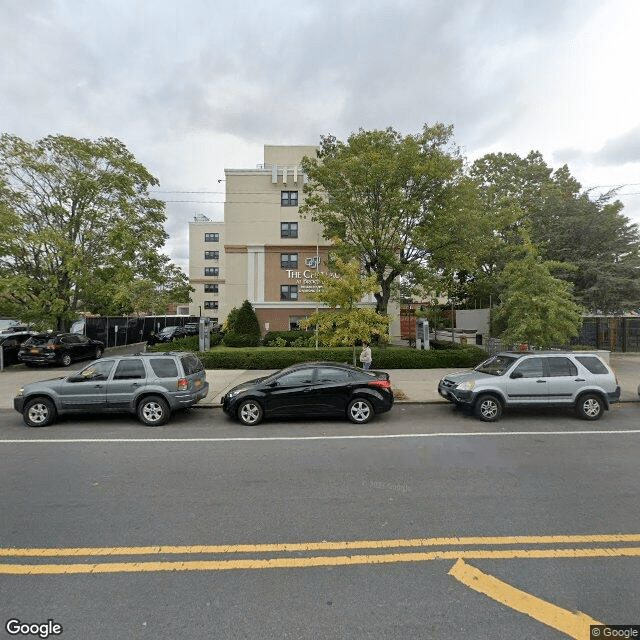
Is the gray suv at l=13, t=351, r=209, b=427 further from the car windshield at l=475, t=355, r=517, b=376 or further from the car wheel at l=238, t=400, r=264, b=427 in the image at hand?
the car windshield at l=475, t=355, r=517, b=376

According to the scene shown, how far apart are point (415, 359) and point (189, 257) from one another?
1930 inches

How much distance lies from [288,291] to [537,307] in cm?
1843

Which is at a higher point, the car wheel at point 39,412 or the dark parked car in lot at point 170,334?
the dark parked car in lot at point 170,334

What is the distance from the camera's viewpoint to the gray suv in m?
7.90

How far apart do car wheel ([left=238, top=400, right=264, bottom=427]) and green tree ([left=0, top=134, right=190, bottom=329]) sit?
11.9m

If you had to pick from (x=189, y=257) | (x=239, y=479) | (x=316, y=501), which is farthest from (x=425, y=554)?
(x=189, y=257)

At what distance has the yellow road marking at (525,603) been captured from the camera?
8.14 ft

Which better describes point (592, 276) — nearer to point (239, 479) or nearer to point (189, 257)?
point (239, 479)

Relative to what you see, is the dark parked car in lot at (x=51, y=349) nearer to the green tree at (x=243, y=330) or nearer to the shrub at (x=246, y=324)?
the green tree at (x=243, y=330)

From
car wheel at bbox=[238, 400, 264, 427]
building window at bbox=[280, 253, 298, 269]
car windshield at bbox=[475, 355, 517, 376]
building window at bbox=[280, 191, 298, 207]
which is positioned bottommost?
car wheel at bbox=[238, 400, 264, 427]

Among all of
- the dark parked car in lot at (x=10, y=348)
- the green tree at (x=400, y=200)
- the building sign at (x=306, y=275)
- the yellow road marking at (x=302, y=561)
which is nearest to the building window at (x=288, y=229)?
the building sign at (x=306, y=275)

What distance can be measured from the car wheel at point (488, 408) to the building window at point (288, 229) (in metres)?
22.2

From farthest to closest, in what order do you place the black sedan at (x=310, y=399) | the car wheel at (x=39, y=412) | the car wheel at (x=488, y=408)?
the car wheel at (x=488, y=408) → the black sedan at (x=310, y=399) → the car wheel at (x=39, y=412)

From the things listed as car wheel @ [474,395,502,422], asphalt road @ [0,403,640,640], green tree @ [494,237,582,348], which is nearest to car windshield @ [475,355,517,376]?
car wheel @ [474,395,502,422]
